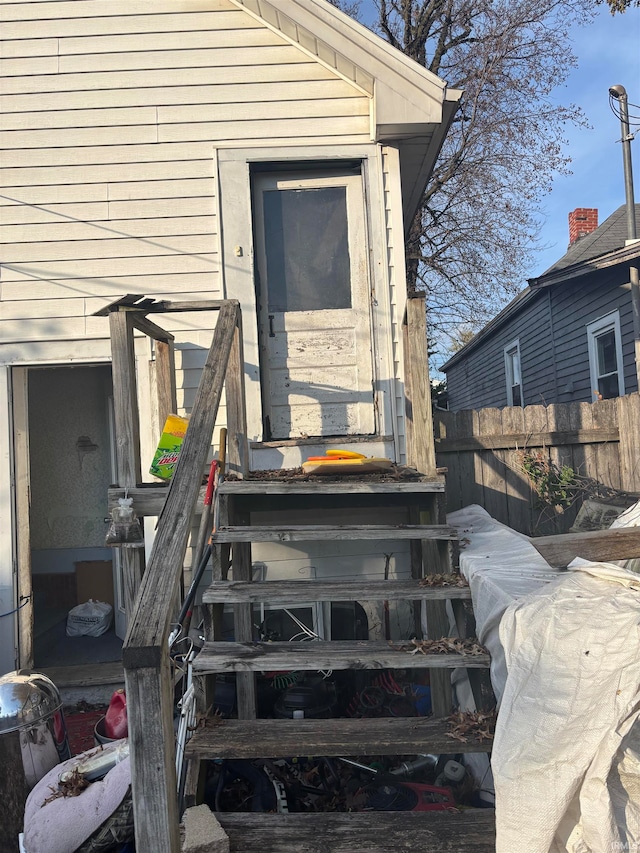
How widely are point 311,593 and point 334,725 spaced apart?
0.55 metres

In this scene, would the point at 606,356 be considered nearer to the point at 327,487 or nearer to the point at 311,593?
the point at 327,487

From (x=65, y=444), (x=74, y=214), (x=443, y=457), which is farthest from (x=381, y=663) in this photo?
(x=65, y=444)

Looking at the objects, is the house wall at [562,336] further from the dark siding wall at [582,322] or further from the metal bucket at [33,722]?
the metal bucket at [33,722]

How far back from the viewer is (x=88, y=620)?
6.62 metres

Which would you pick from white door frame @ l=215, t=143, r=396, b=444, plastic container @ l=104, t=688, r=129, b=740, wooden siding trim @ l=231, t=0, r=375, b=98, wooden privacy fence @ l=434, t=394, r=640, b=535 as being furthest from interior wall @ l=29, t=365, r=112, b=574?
wooden siding trim @ l=231, t=0, r=375, b=98

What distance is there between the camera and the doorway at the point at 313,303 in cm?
502

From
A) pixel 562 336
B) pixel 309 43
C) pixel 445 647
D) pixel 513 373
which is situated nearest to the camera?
pixel 445 647

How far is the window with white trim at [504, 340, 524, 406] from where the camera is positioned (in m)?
14.9

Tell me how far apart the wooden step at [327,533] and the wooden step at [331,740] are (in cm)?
84

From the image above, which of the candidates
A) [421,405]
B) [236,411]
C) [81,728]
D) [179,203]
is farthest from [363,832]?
[179,203]

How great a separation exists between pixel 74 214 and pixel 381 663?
13.2 feet

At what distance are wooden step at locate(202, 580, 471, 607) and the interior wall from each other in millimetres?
4816

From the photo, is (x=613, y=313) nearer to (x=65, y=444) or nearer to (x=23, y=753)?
(x=65, y=444)

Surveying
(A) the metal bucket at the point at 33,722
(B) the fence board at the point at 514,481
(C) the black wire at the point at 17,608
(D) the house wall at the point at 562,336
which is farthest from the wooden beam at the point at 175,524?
(D) the house wall at the point at 562,336
